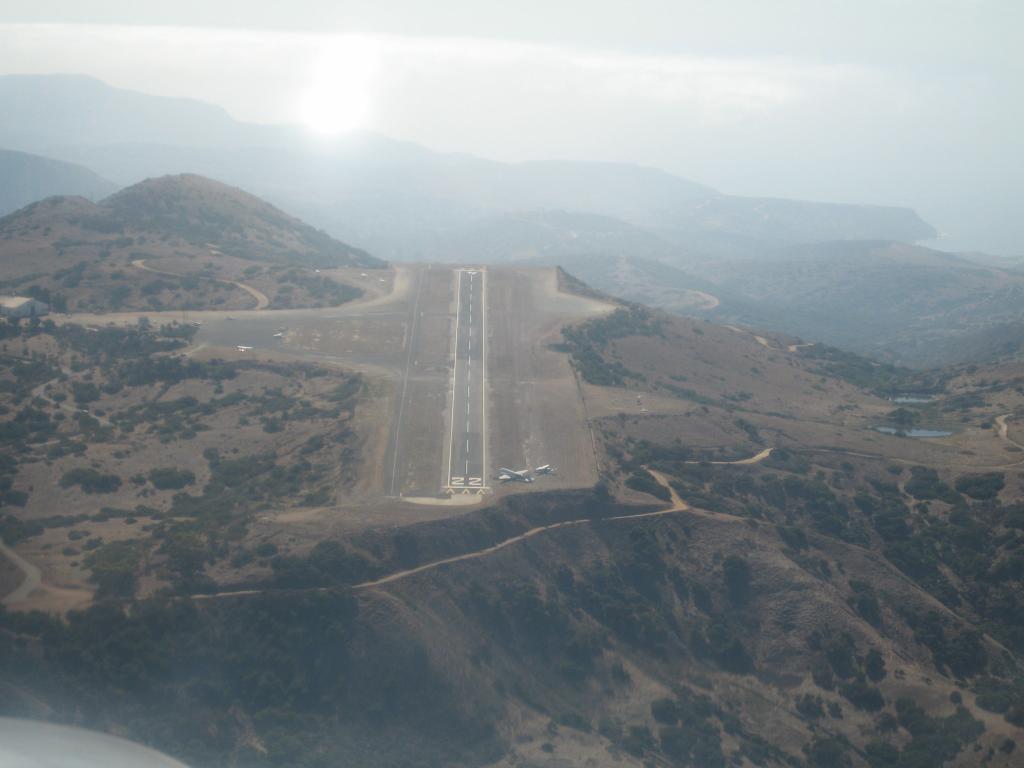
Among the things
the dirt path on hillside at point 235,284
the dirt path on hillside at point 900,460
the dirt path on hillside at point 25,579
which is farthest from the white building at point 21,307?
the dirt path on hillside at point 900,460

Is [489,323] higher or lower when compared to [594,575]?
higher

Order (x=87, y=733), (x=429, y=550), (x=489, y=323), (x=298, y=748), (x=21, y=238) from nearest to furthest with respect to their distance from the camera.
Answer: (x=87, y=733), (x=298, y=748), (x=429, y=550), (x=489, y=323), (x=21, y=238)

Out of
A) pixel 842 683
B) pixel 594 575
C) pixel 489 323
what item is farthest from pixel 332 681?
pixel 489 323

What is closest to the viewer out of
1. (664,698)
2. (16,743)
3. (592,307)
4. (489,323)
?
(16,743)

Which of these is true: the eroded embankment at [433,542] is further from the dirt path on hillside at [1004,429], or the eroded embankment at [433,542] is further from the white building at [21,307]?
the white building at [21,307]

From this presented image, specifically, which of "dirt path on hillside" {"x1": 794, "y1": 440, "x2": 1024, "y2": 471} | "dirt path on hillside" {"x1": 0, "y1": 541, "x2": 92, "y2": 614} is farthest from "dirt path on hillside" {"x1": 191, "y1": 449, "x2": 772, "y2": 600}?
"dirt path on hillside" {"x1": 794, "y1": 440, "x2": 1024, "y2": 471}

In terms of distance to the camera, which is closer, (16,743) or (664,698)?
(16,743)

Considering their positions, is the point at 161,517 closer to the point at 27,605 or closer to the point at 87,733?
the point at 27,605

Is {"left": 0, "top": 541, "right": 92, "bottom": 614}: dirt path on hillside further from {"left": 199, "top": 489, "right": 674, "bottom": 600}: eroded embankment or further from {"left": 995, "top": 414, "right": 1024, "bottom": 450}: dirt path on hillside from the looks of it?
{"left": 995, "top": 414, "right": 1024, "bottom": 450}: dirt path on hillside
